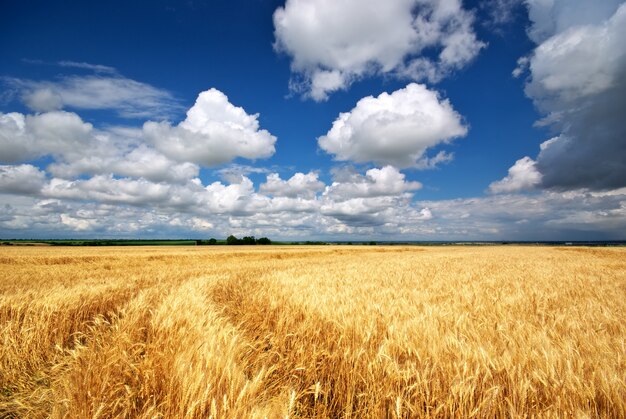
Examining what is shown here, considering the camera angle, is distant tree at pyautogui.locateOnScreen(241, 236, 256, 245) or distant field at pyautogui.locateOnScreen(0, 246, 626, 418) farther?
distant tree at pyautogui.locateOnScreen(241, 236, 256, 245)

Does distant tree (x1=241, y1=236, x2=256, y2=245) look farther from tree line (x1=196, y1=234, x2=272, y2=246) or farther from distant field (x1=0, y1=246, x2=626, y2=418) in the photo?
distant field (x1=0, y1=246, x2=626, y2=418)

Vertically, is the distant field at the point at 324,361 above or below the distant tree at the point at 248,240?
below

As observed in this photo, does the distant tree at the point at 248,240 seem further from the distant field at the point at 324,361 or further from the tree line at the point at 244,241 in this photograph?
the distant field at the point at 324,361

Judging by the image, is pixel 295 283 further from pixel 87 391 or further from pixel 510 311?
pixel 87 391

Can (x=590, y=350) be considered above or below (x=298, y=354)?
above

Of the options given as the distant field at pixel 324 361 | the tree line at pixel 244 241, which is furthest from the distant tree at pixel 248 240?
the distant field at pixel 324 361

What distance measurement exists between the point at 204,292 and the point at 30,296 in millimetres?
3802

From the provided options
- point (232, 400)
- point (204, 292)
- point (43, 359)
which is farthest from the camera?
point (204, 292)

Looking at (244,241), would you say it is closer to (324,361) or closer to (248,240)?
(248,240)

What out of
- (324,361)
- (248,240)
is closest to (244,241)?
(248,240)

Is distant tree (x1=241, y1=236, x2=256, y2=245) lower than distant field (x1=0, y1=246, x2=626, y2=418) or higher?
higher

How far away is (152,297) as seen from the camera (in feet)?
23.6

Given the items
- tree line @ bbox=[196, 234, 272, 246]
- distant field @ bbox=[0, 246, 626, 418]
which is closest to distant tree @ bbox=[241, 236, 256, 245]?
tree line @ bbox=[196, 234, 272, 246]

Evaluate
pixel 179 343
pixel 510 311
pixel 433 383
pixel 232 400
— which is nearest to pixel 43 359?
pixel 179 343
